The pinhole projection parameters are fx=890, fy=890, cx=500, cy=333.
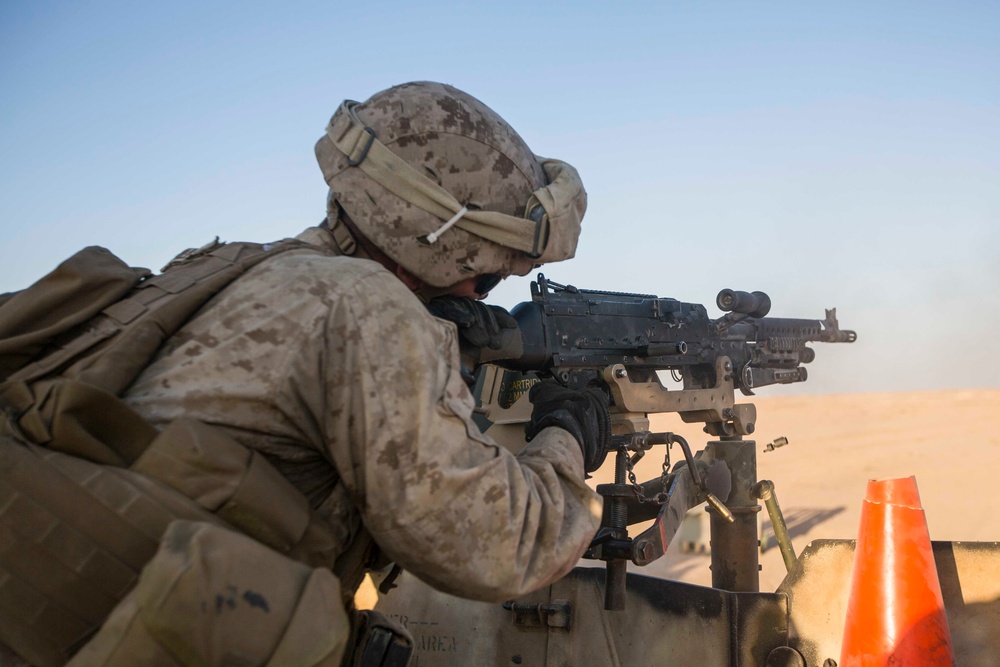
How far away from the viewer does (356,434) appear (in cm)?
203

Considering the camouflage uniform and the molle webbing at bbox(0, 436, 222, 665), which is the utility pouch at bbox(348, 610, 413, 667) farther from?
the molle webbing at bbox(0, 436, 222, 665)

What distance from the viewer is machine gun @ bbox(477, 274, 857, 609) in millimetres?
3889

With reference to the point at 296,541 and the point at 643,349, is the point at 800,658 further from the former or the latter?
the point at 296,541

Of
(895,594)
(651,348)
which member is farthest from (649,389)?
(895,594)

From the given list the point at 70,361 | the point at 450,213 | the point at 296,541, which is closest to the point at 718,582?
the point at 450,213

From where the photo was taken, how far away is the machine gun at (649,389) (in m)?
3.89

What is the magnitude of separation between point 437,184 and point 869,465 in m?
15.2

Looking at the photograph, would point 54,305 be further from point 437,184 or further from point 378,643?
point 378,643

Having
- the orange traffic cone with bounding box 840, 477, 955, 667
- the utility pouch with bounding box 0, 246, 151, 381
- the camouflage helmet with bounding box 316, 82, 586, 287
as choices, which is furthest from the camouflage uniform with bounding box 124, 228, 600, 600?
the orange traffic cone with bounding box 840, 477, 955, 667

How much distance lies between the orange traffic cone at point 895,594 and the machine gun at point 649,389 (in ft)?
2.51

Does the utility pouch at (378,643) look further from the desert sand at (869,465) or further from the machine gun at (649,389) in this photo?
the desert sand at (869,465)

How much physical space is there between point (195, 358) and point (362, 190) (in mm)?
896

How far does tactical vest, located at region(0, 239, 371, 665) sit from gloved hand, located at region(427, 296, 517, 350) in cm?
136

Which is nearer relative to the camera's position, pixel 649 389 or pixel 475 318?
pixel 475 318
